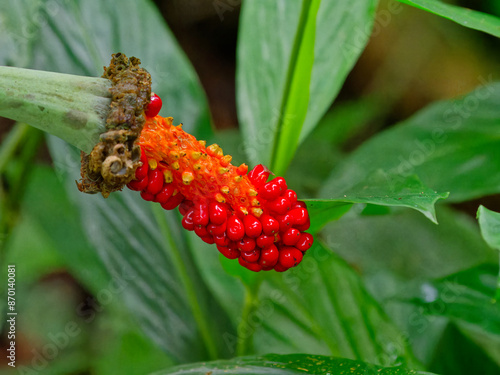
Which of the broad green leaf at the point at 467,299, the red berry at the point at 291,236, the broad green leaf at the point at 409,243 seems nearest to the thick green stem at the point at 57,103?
the red berry at the point at 291,236

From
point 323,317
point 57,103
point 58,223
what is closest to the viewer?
point 57,103

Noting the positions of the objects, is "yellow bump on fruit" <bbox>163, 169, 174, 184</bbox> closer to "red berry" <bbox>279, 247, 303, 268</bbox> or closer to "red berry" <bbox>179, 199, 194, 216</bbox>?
"red berry" <bbox>179, 199, 194, 216</bbox>

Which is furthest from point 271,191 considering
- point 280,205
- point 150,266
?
point 150,266

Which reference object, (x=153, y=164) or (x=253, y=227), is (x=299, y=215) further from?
(x=153, y=164)

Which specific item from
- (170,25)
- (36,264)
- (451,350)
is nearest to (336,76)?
(451,350)

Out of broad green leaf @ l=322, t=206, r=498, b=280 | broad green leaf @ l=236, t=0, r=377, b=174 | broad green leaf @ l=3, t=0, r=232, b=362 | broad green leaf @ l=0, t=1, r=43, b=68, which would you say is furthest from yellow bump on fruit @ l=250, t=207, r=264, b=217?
broad green leaf @ l=322, t=206, r=498, b=280

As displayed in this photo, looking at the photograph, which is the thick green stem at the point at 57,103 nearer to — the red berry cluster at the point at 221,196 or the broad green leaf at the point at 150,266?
the red berry cluster at the point at 221,196
